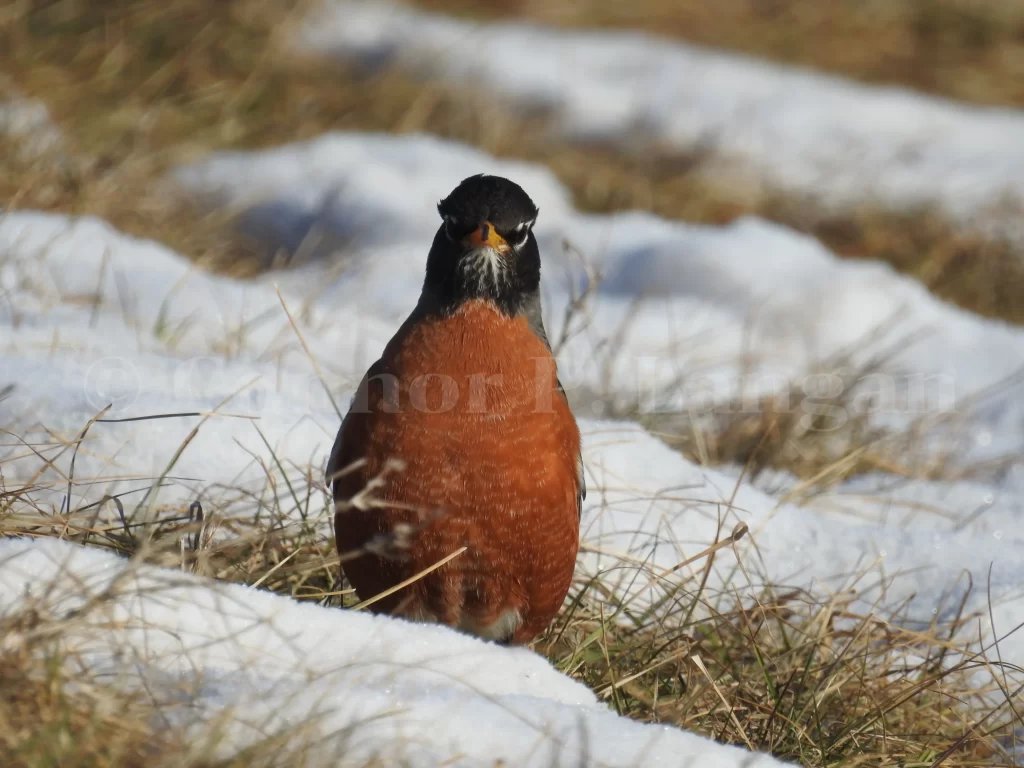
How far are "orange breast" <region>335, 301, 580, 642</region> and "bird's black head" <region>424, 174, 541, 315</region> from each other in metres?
0.07

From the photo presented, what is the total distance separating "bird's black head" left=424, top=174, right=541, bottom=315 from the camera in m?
3.30

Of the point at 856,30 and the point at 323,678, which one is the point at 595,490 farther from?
the point at 856,30

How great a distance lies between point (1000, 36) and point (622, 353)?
9031 mm

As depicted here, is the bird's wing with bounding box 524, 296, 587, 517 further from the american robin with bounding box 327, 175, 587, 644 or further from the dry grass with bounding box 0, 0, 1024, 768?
the dry grass with bounding box 0, 0, 1024, 768

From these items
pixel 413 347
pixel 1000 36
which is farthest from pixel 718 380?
pixel 1000 36

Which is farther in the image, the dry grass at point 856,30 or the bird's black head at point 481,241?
the dry grass at point 856,30

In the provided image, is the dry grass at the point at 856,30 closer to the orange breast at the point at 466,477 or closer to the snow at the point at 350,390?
the snow at the point at 350,390

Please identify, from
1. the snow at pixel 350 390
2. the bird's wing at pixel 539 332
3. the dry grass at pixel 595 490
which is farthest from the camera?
the bird's wing at pixel 539 332

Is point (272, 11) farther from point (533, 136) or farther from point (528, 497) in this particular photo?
point (528, 497)

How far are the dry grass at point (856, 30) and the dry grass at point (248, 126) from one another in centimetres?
295

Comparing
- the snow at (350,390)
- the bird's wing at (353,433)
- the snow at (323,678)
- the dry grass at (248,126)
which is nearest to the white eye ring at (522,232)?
the bird's wing at (353,433)

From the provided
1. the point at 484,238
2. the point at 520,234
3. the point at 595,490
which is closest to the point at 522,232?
the point at 520,234

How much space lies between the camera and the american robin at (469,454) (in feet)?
9.98

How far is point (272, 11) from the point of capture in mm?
9625
